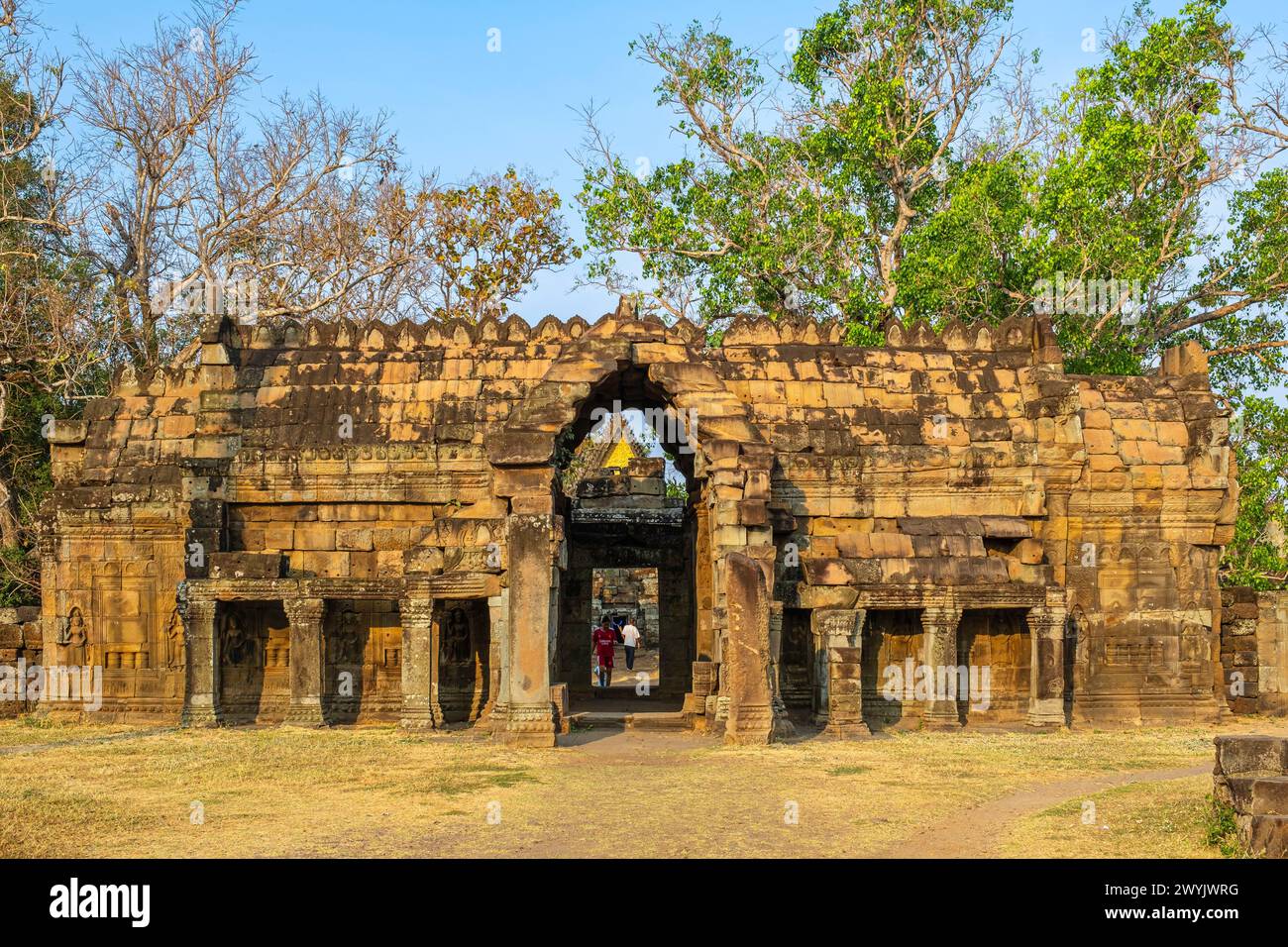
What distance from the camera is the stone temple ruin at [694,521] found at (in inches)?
743

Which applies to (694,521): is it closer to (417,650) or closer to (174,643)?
(417,650)

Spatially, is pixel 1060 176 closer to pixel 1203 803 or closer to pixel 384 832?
pixel 1203 803

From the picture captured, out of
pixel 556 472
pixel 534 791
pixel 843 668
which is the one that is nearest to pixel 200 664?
pixel 556 472

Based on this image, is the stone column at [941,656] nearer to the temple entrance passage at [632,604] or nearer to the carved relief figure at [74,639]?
the carved relief figure at [74,639]

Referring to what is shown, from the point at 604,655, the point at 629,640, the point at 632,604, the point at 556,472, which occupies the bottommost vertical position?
the point at 629,640

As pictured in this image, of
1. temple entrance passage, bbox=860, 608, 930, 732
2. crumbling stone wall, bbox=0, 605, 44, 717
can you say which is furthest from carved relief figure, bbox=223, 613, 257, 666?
temple entrance passage, bbox=860, 608, 930, 732

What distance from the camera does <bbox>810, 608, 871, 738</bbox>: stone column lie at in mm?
18312

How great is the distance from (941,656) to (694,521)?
14.9 feet

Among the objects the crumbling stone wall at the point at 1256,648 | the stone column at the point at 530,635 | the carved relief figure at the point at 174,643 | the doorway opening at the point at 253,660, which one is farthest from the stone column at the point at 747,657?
the crumbling stone wall at the point at 1256,648

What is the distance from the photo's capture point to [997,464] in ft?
67.2

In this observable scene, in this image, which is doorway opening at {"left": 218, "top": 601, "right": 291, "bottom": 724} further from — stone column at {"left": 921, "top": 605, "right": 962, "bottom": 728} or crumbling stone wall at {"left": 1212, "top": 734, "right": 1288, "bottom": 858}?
crumbling stone wall at {"left": 1212, "top": 734, "right": 1288, "bottom": 858}

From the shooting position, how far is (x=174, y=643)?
65.9 feet
